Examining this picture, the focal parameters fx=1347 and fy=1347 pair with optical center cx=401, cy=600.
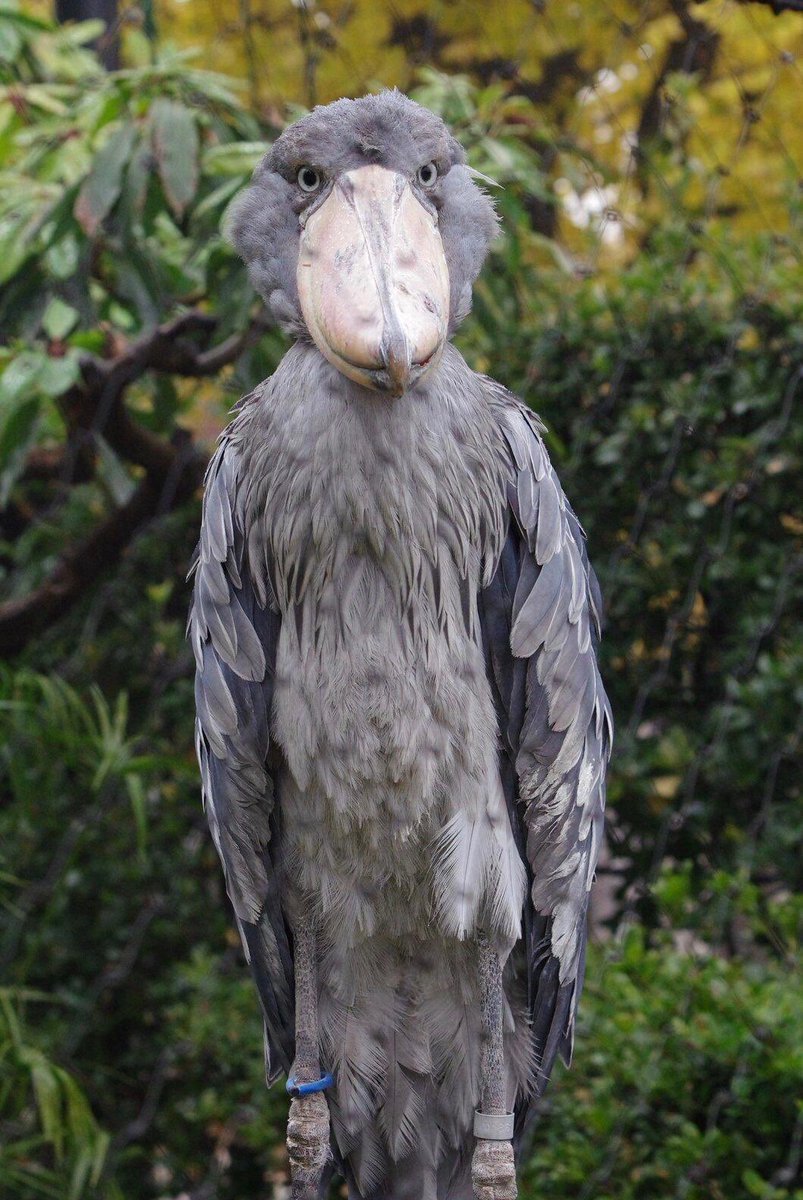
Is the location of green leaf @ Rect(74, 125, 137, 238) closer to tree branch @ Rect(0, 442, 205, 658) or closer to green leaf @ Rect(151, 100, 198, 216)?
green leaf @ Rect(151, 100, 198, 216)

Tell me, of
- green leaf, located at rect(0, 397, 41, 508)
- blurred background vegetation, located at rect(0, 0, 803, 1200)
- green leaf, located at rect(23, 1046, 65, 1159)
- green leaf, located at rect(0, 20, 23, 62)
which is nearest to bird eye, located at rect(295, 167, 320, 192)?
blurred background vegetation, located at rect(0, 0, 803, 1200)

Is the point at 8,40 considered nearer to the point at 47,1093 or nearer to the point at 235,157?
the point at 235,157

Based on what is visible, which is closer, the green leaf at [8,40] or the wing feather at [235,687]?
the wing feather at [235,687]

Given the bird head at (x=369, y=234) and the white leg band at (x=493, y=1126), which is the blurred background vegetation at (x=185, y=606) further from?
the bird head at (x=369, y=234)

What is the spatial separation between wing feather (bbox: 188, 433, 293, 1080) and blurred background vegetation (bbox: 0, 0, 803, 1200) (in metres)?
0.73

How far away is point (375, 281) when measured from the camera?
1.07 meters

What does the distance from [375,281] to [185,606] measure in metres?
1.73

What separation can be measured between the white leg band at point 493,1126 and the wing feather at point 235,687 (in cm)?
29

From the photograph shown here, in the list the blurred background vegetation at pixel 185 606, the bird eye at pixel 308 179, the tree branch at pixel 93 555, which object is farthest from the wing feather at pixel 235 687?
the tree branch at pixel 93 555

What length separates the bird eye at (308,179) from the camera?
118 cm

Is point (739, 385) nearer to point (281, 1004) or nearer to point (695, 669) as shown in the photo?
point (695, 669)

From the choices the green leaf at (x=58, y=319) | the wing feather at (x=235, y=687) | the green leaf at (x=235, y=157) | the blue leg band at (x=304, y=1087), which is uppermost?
the green leaf at (x=235, y=157)

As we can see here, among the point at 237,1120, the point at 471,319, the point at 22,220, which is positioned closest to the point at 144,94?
the point at 22,220

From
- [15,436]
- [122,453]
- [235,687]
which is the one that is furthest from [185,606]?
[235,687]
